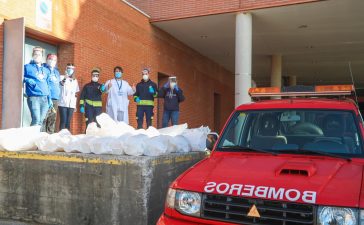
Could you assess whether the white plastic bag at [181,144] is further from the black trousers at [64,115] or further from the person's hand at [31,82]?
the black trousers at [64,115]

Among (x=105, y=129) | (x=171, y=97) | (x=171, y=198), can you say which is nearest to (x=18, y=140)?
(x=105, y=129)

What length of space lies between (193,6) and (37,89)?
8073 mm

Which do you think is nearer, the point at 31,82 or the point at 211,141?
the point at 211,141

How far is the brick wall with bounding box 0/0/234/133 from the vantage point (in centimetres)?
1097

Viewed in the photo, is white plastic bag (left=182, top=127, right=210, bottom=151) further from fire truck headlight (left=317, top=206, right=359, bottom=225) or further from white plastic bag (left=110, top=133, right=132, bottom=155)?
fire truck headlight (left=317, top=206, right=359, bottom=225)

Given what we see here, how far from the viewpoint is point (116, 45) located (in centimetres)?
1320

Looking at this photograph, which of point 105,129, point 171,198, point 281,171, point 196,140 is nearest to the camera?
point 281,171

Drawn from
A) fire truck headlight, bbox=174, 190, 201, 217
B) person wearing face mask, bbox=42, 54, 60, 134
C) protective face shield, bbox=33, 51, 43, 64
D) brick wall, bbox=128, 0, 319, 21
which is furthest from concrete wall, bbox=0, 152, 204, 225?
brick wall, bbox=128, 0, 319, 21

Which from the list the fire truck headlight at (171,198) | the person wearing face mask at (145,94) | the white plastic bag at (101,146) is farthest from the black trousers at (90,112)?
the fire truck headlight at (171,198)

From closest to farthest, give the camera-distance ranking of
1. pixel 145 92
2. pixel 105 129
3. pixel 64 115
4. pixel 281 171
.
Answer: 1. pixel 281 171
2. pixel 105 129
3. pixel 64 115
4. pixel 145 92

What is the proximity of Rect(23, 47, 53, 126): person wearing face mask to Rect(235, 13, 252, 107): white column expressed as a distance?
7343mm

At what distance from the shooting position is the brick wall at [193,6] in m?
13.6

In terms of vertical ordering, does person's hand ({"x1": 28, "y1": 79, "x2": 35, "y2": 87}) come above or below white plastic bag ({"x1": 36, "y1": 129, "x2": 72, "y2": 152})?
above

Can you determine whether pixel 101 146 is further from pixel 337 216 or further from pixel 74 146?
pixel 337 216
